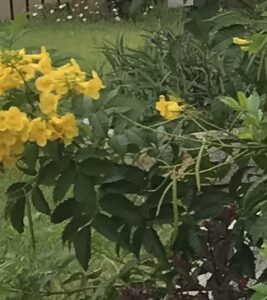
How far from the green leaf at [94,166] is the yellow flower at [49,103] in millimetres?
164

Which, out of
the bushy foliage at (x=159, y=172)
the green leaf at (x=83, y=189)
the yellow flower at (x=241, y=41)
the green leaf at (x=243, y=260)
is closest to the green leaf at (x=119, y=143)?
the bushy foliage at (x=159, y=172)

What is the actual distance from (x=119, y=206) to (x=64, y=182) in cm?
15

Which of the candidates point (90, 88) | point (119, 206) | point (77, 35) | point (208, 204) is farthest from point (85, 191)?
point (77, 35)

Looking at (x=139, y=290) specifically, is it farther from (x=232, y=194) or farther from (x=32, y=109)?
(x=32, y=109)

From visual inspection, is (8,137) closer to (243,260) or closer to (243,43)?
(243,43)

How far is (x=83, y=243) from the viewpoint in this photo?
2574 mm

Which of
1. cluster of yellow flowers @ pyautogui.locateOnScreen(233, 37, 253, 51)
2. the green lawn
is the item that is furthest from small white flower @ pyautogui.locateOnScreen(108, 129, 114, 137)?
the green lawn

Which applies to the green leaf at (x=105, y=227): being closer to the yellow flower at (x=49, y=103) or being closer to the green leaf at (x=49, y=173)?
the green leaf at (x=49, y=173)

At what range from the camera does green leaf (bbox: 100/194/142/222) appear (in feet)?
8.25

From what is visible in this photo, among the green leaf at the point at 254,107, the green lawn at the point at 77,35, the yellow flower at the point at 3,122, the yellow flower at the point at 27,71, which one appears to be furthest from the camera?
the green lawn at the point at 77,35

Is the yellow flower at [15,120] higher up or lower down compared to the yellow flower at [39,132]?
higher up

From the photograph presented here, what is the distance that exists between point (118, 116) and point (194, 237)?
377mm

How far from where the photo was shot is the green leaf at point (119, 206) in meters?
2.51

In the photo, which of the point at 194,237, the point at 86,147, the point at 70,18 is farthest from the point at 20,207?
the point at 70,18
